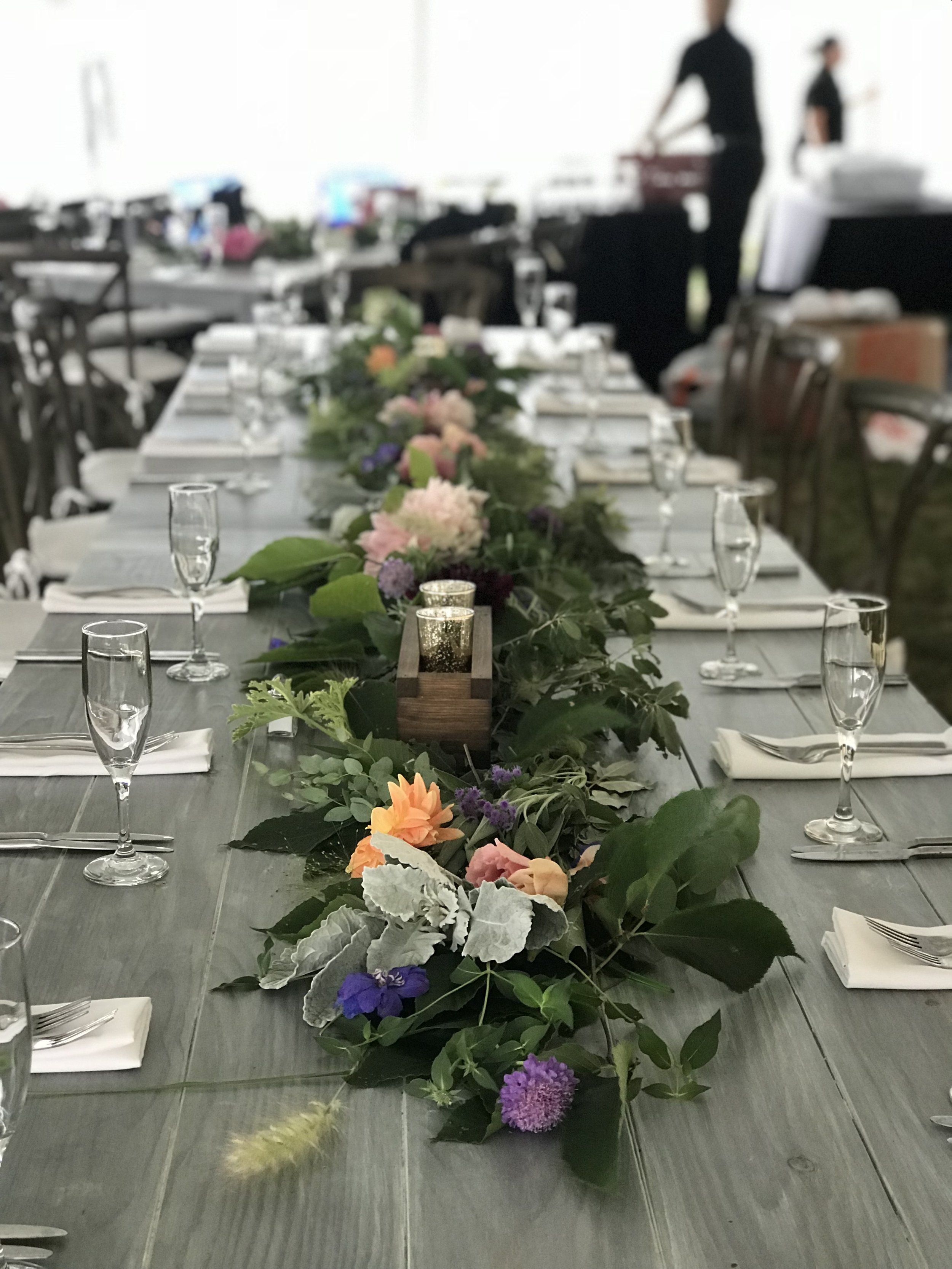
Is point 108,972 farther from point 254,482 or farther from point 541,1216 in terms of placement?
point 254,482

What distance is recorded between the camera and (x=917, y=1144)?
32.4 inches

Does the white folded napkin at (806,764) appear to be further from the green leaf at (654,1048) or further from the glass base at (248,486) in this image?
the glass base at (248,486)

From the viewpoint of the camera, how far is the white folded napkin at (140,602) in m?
1.78

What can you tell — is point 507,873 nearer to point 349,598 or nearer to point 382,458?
point 349,598

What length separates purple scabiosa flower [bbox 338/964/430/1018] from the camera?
87cm

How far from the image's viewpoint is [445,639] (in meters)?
1.28

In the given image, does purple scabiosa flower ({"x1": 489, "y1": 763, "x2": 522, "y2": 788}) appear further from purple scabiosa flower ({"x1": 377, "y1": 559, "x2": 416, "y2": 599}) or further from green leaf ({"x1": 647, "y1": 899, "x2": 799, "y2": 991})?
purple scabiosa flower ({"x1": 377, "y1": 559, "x2": 416, "y2": 599})

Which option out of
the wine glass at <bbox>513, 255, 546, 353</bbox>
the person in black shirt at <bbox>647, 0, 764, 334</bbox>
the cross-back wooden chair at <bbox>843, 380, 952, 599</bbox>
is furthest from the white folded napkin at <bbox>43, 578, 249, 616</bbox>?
the person in black shirt at <bbox>647, 0, 764, 334</bbox>

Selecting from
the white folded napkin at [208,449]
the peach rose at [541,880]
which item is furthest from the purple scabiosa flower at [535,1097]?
the white folded napkin at [208,449]

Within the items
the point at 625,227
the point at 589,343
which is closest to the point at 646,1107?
the point at 589,343

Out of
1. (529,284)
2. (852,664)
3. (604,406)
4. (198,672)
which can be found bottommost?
(604,406)

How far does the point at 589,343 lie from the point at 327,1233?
7.88 feet

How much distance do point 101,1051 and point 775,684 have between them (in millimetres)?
920

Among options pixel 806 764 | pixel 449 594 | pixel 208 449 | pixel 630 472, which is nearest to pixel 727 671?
pixel 806 764
